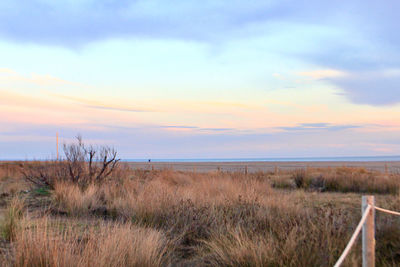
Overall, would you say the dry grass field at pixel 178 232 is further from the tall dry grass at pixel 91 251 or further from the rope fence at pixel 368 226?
the rope fence at pixel 368 226

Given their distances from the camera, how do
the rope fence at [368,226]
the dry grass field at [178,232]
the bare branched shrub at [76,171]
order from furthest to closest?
1. the bare branched shrub at [76,171]
2. the dry grass field at [178,232]
3. the rope fence at [368,226]

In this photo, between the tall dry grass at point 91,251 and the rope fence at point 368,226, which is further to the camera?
the tall dry grass at point 91,251

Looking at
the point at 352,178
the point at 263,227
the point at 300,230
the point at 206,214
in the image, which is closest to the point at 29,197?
the point at 206,214

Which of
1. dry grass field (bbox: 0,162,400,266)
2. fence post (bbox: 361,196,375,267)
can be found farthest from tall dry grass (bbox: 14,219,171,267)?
fence post (bbox: 361,196,375,267)

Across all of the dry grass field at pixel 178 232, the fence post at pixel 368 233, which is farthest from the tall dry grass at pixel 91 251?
the fence post at pixel 368 233

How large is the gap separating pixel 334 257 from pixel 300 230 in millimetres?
655

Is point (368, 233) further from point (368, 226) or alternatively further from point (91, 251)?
point (91, 251)

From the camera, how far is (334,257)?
5.23 m

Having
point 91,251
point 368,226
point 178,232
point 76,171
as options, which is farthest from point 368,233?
point 76,171

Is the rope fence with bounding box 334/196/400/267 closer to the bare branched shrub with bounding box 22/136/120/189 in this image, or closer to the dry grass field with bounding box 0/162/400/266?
the dry grass field with bounding box 0/162/400/266

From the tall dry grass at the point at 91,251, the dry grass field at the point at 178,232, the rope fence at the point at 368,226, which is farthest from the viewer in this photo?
the dry grass field at the point at 178,232

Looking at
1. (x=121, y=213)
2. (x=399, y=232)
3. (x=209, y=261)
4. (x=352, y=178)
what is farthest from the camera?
(x=352, y=178)

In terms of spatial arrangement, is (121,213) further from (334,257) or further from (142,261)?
(334,257)

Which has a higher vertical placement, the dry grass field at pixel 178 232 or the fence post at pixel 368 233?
the fence post at pixel 368 233
